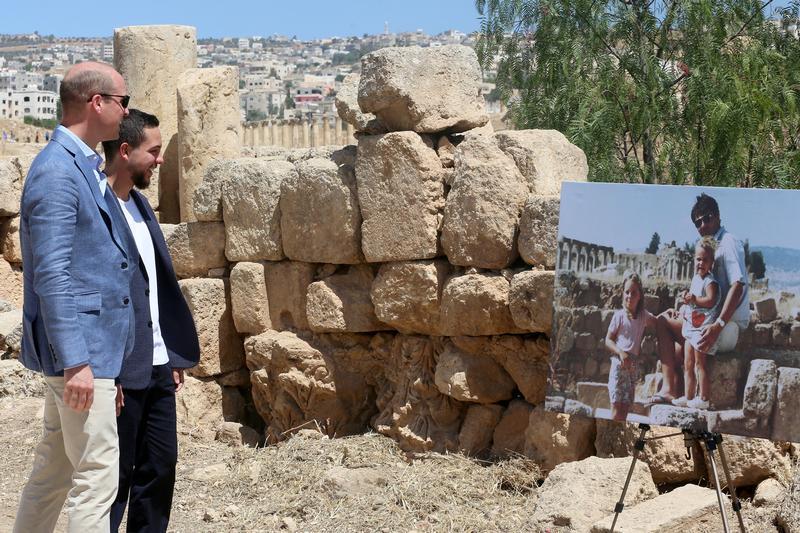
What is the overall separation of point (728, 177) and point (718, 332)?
4.40m

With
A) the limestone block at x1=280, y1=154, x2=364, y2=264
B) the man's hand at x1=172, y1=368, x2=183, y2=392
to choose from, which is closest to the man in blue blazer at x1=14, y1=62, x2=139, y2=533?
the man's hand at x1=172, y1=368, x2=183, y2=392

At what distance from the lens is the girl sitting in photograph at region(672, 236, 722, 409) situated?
4.30 m

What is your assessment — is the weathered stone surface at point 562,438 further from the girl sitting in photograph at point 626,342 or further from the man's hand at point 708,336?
the man's hand at point 708,336

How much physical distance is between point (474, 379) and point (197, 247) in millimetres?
2377

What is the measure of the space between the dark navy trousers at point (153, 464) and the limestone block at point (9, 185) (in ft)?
19.4

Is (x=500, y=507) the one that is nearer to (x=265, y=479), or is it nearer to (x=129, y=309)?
(x=265, y=479)

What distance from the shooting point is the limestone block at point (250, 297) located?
721cm

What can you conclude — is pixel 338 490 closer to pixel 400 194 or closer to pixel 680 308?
pixel 400 194

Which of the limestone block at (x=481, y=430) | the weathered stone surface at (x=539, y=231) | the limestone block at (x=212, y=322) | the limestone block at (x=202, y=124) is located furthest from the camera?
the limestone block at (x=202, y=124)

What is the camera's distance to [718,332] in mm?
4301

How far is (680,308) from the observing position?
4379 millimetres

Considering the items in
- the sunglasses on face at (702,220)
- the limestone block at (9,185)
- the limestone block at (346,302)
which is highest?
the limestone block at (9,185)

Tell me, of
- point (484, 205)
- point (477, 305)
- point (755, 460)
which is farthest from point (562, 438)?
point (484, 205)

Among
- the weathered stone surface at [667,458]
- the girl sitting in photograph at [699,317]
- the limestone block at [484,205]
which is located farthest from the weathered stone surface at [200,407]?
the girl sitting in photograph at [699,317]
